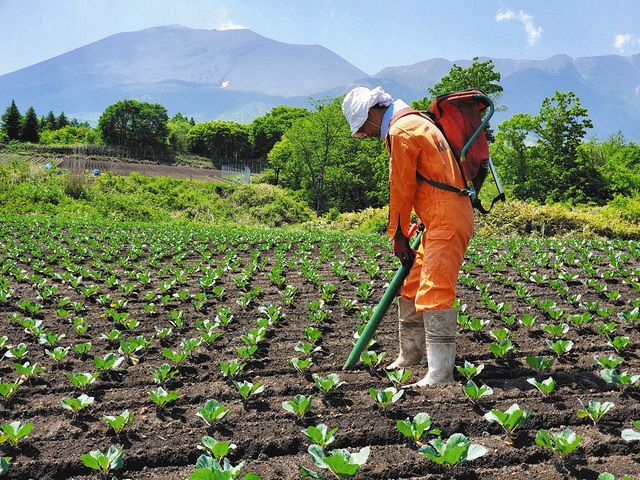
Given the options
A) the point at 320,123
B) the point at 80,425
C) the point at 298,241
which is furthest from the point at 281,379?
the point at 320,123

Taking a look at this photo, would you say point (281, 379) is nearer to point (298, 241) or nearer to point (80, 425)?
point (80, 425)

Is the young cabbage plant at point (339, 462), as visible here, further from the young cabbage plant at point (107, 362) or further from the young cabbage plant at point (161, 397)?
the young cabbage plant at point (107, 362)

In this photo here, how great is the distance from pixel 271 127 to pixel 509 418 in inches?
3105

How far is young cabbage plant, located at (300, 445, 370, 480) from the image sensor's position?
216cm

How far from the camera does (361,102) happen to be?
372 centimetres

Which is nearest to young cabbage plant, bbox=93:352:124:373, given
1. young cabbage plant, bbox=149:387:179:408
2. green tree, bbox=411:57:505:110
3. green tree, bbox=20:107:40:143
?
young cabbage plant, bbox=149:387:179:408

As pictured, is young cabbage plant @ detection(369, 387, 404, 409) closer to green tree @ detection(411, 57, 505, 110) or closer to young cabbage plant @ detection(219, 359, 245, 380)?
young cabbage plant @ detection(219, 359, 245, 380)

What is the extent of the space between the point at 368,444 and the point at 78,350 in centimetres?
272

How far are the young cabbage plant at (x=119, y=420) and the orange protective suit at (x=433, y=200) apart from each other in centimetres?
201

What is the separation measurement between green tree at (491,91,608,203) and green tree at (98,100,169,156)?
54539 millimetres

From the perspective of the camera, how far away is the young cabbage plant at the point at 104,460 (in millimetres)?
2381

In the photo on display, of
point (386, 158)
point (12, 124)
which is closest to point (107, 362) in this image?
point (386, 158)

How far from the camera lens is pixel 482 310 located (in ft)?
18.9

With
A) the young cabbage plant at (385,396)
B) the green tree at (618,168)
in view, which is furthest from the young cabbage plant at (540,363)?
the green tree at (618,168)
